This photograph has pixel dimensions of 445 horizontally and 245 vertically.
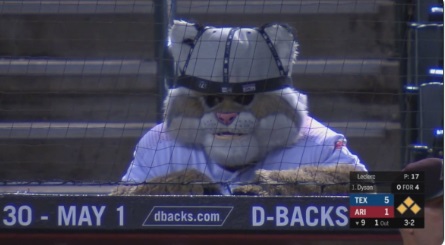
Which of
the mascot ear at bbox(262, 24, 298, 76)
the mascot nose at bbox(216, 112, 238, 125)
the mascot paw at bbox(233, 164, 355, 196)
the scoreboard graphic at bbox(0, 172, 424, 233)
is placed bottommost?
the scoreboard graphic at bbox(0, 172, 424, 233)

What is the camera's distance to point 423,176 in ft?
13.9

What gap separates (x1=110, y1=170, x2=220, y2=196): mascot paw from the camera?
4355 millimetres

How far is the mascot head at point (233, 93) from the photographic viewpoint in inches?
183

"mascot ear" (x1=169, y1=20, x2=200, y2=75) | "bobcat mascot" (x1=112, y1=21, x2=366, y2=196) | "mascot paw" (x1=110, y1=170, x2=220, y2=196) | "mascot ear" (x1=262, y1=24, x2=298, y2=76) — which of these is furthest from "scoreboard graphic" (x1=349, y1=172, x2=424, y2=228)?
"mascot ear" (x1=169, y1=20, x2=200, y2=75)

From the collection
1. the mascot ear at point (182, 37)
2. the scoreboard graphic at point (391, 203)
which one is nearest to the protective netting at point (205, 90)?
the mascot ear at point (182, 37)

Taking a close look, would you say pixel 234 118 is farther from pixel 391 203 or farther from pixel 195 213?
pixel 391 203

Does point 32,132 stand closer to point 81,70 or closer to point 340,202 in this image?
point 81,70

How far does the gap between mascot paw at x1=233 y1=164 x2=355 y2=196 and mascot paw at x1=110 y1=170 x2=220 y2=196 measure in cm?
9

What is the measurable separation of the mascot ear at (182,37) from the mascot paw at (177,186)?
1.42 ft

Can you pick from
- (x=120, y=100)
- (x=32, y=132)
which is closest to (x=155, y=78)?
(x=120, y=100)

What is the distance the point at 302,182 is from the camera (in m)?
4.37

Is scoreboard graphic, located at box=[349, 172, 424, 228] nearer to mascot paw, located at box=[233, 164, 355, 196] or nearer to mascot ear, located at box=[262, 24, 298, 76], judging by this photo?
mascot paw, located at box=[233, 164, 355, 196]

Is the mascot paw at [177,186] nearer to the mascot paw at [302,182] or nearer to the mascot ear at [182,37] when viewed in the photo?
the mascot paw at [302,182]

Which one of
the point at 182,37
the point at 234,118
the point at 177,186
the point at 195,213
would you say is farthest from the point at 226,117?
the point at 195,213
